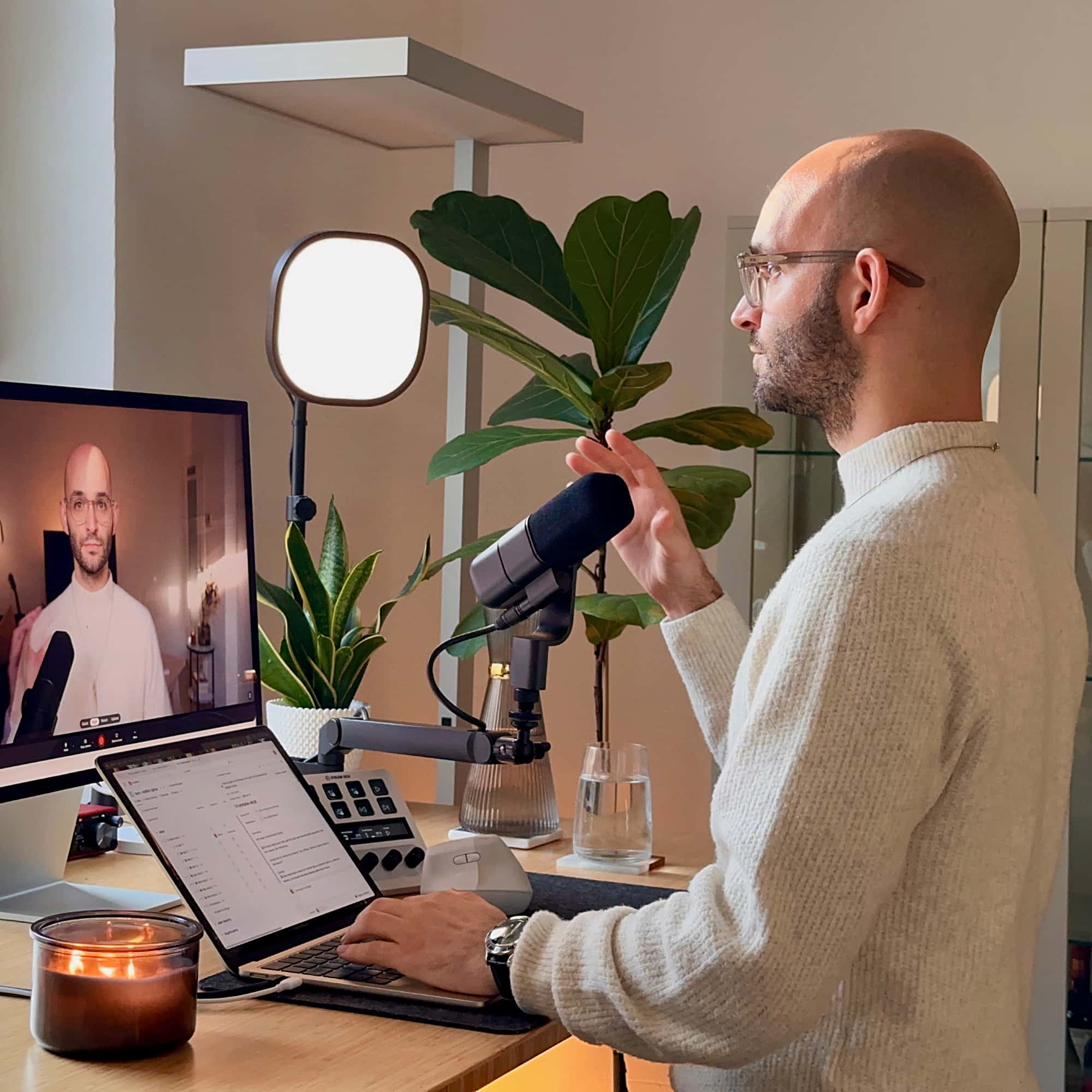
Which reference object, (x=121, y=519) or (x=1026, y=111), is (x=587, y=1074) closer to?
(x=121, y=519)

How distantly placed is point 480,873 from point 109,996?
455 mm

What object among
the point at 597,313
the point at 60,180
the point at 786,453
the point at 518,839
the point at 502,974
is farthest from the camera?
the point at 786,453

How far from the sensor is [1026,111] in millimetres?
2967

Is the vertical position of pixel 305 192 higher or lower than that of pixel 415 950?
higher

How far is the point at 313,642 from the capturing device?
202 cm

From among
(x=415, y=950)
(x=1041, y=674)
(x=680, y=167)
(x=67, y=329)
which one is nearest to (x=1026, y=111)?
(x=680, y=167)

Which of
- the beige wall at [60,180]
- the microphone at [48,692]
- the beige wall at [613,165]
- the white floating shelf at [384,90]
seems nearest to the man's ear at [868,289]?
the microphone at [48,692]

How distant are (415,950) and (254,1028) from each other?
157 mm

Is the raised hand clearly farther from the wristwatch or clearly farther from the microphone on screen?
the wristwatch

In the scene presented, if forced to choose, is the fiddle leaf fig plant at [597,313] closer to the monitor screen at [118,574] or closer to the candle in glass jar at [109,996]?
the monitor screen at [118,574]

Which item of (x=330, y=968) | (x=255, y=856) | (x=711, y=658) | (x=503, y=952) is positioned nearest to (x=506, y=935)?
(x=503, y=952)

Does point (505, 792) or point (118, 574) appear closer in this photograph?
point (118, 574)

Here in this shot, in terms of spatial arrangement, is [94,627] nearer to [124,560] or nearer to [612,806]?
[124,560]

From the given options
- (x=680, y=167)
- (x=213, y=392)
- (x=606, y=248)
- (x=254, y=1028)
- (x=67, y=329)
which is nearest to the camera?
(x=254, y=1028)
